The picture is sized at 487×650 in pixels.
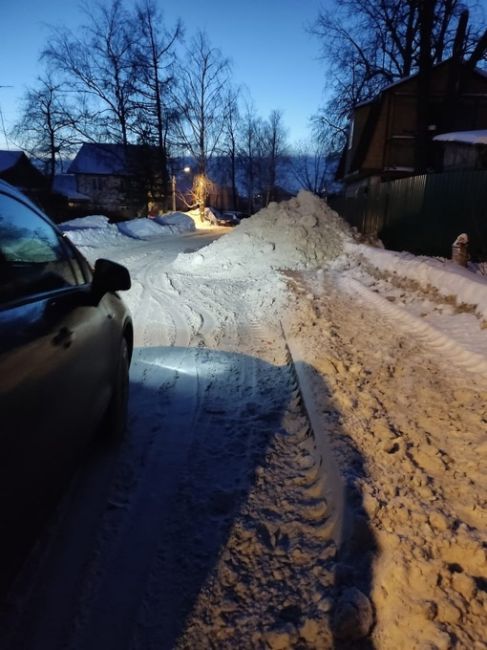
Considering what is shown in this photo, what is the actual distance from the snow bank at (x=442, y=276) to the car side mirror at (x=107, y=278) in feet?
14.4

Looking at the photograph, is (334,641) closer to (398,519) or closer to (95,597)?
(398,519)

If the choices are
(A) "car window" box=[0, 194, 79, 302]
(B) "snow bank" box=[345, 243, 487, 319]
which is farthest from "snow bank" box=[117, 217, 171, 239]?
(A) "car window" box=[0, 194, 79, 302]

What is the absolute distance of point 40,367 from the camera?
5.63ft

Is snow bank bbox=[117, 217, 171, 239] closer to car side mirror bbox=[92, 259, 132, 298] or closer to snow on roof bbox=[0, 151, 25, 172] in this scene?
car side mirror bbox=[92, 259, 132, 298]

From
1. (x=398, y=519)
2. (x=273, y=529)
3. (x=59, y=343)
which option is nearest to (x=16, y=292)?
(x=59, y=343)

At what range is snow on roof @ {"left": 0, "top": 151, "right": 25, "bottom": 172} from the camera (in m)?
45.8

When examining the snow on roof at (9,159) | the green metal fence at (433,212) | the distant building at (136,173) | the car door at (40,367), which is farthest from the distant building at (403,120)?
the snow on roof at (9,159)

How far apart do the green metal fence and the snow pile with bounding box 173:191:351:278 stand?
1.52 m

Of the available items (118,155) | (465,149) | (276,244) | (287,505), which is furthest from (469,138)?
(118,155)

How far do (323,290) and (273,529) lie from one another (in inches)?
263

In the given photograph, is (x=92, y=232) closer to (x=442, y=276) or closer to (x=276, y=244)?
(x=276, y=244)

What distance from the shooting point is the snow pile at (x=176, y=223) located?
28781mm

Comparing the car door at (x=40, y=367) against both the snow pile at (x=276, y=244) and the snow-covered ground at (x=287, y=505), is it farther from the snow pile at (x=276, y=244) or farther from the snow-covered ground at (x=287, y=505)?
the snow pile at (x=276, y=244)

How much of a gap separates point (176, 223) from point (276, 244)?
1948 centimetres
